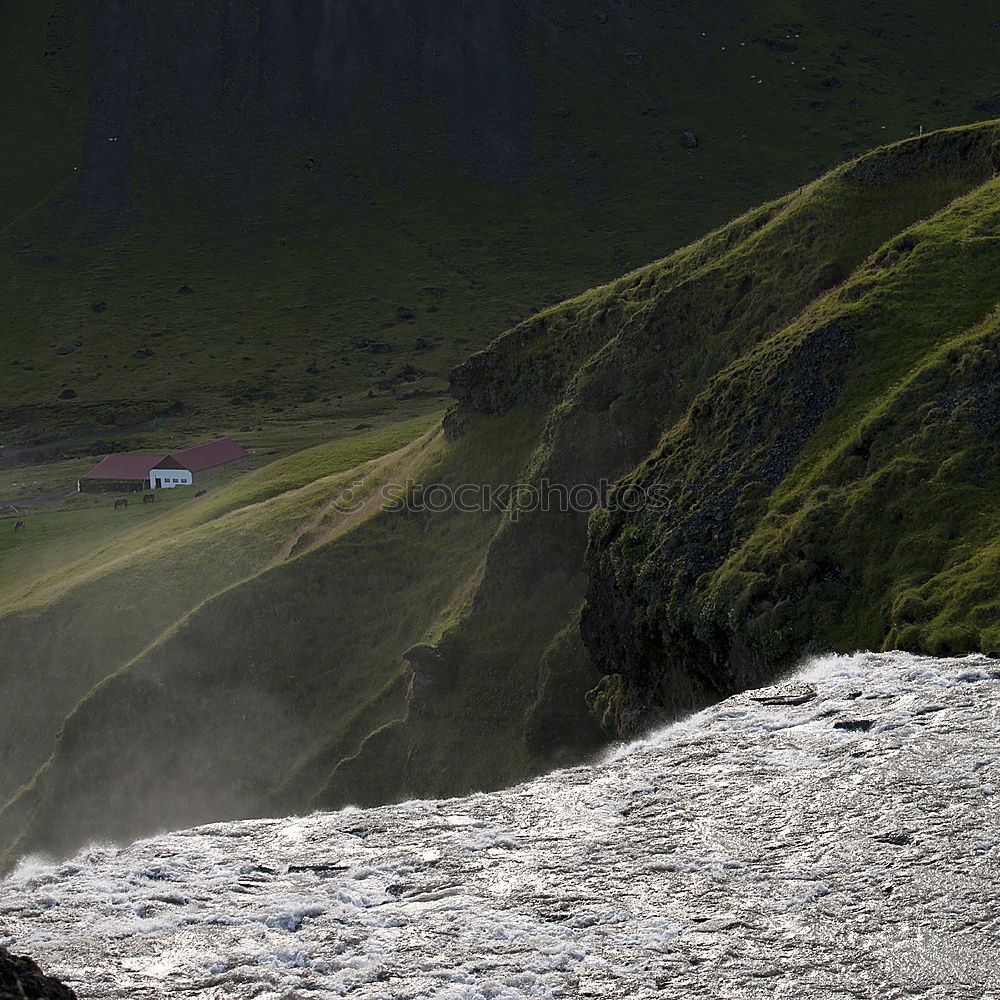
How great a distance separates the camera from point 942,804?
1694cm

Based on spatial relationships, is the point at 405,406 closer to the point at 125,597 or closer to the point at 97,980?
the point at 125,597

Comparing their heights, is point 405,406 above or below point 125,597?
above

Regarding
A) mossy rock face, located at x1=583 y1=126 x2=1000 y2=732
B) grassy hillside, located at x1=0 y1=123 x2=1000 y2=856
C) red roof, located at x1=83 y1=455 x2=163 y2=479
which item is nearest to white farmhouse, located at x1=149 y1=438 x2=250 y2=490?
red roof, located at x1=83 y1=455 x2=163 y2=479

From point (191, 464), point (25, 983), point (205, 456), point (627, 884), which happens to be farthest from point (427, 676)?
point (205, 456)

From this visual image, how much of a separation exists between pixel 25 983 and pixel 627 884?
836cm

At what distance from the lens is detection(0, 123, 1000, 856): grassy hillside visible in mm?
27859

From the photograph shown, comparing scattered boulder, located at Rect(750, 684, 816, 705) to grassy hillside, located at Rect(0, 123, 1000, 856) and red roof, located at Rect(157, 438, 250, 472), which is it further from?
red roof, located at Rect(157, 438, 250, 472)

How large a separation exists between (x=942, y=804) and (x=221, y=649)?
51938 mm

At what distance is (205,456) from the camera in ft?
495

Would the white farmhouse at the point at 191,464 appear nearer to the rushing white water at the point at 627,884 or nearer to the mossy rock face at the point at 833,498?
the mossy rock face at the point at 833,498

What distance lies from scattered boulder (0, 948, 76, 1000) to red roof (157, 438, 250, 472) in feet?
459

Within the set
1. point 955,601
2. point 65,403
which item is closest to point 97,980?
point 955,601

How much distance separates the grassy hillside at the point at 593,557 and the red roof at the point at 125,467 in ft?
212

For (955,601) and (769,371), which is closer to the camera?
(955,601)
